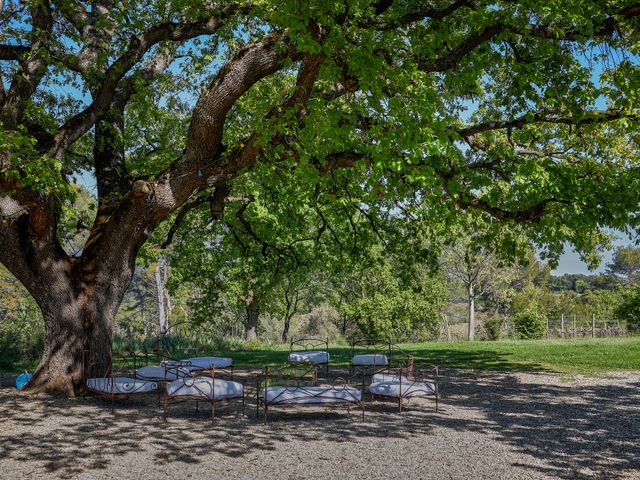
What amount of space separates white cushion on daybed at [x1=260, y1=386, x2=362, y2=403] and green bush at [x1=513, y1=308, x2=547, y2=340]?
26627mm

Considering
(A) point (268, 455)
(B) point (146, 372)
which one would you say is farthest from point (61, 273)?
(A) point (268, 455)

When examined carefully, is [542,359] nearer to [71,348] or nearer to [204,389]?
[204,389]

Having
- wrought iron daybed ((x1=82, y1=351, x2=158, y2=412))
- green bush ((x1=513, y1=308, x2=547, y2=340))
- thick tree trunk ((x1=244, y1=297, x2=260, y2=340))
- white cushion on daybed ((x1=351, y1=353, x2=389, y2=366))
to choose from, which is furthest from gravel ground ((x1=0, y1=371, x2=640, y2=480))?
green bush ((x1=513, y1=308, x2=547, y2=340))

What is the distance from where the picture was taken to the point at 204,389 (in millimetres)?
8242

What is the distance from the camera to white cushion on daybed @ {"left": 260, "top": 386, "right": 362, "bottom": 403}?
7949 millimetres

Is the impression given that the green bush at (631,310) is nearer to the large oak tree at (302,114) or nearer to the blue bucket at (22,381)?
the large oak tree at (302,114)

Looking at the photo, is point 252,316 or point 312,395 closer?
point 312,395

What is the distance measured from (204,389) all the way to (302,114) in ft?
→ 15.1

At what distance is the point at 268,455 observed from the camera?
6.16m

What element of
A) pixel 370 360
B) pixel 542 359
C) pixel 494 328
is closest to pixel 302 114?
pixel 370 360

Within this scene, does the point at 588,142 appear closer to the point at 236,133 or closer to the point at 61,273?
the point at 236,133

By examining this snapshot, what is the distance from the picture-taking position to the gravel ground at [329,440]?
5.62 meters

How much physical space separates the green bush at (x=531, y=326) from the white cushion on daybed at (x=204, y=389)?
2717 centimetres

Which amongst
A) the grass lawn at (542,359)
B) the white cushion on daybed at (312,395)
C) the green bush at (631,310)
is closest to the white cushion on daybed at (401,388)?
the white cushion on daybed at (312,395)
